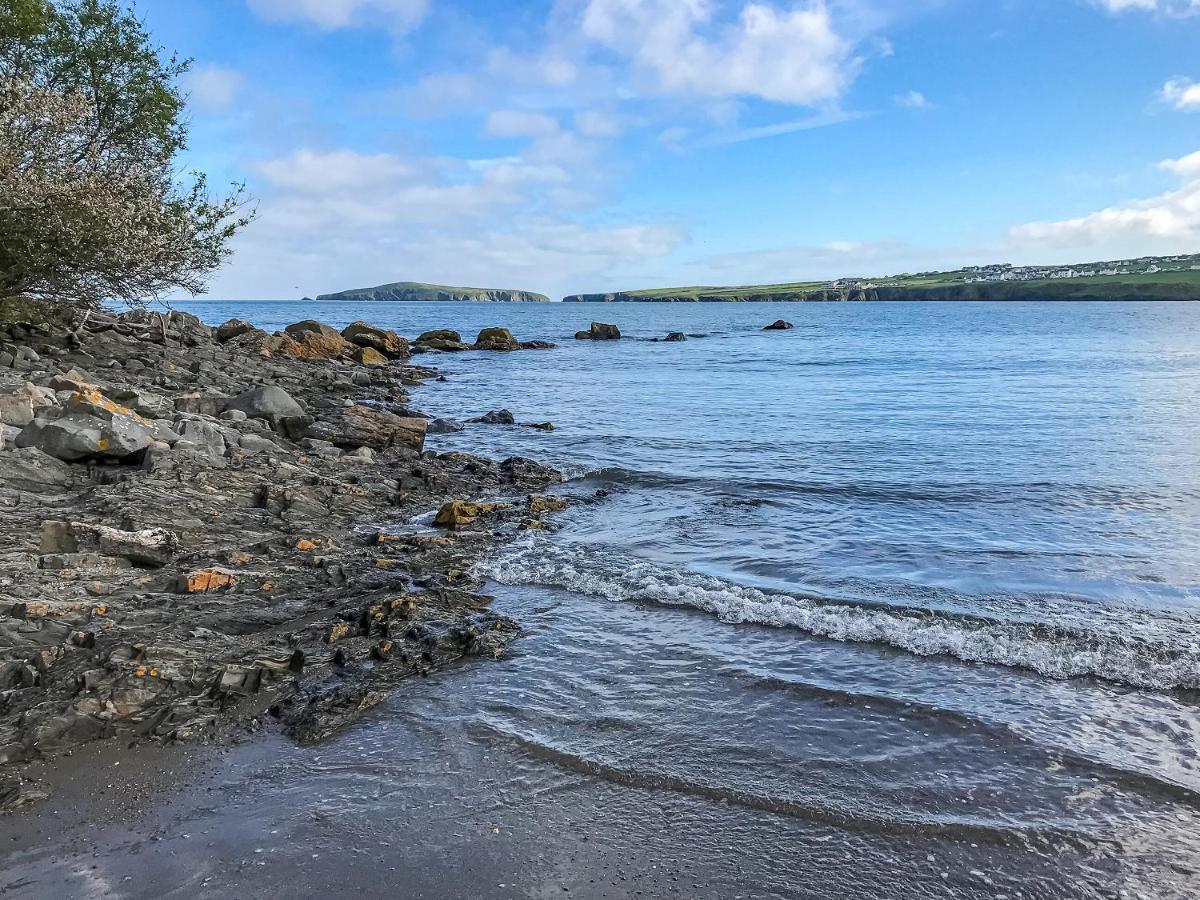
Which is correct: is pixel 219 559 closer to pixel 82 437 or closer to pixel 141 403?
pixel 82 437

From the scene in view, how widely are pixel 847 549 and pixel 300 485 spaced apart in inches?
358

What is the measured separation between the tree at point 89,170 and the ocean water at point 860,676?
35.2 feet

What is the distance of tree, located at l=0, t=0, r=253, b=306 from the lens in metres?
17.5

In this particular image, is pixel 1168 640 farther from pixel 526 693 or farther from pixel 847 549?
pixel 526 693

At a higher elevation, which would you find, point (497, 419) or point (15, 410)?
point (15, 410)

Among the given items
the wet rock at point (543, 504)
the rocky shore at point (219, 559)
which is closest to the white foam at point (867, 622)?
the rocky shore at point (219, 559)

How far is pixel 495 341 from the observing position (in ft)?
219

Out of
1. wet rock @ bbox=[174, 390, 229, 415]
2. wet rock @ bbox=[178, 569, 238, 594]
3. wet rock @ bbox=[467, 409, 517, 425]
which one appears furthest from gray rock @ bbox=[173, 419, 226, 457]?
wet rock @ bbox=[467, 409, 517, 425]

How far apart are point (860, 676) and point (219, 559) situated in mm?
7685

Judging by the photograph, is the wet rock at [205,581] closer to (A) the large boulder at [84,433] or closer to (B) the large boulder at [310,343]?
(A) the large boulder at [84,433]

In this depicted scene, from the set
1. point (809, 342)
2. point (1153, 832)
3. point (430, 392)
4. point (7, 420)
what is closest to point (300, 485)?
point (7, 420)

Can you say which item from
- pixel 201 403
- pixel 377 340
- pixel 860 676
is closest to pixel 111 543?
pixel 860 676

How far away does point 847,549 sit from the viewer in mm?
12516

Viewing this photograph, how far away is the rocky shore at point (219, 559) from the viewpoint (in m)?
6.89
